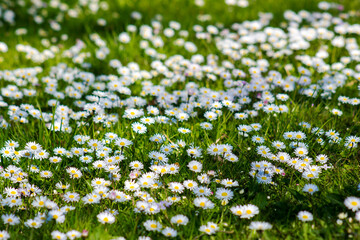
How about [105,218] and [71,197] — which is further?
[71,197]

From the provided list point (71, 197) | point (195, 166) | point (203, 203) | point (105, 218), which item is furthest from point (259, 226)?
point (71, 197)

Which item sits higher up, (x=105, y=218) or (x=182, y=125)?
(x=182, y=125)

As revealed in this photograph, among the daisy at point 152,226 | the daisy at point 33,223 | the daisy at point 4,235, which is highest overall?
the daisy at point 152,226

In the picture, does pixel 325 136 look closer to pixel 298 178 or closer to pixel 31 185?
pixel 298 178

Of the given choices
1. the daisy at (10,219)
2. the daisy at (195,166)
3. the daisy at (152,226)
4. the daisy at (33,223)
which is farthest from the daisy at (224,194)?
the daisy at (10,219)

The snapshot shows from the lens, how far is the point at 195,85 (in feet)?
13.0

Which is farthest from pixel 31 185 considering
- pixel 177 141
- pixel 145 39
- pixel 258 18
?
pixel 258 18

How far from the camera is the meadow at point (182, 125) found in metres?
2.35

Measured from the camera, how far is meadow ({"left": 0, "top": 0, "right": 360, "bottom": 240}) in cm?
235

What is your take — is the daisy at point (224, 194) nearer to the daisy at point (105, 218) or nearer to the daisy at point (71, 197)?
the daisy at point (105, 218)

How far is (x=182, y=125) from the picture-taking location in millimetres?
3350

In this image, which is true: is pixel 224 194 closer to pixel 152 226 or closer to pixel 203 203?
pixel 203 203

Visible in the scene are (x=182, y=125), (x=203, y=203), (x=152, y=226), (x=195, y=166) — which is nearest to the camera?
(x=152, y=226)

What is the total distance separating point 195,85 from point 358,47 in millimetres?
2079
